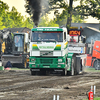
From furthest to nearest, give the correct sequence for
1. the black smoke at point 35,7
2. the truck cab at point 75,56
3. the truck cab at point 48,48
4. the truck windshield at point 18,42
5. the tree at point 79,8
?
the tree at point 79,8 < the black smoke at point 35,7 < the truck windshield at point 18,42 < the truck cab at point 75,56 < the truck cab at point 48,48

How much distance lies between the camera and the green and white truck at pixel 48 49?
22.6 meters

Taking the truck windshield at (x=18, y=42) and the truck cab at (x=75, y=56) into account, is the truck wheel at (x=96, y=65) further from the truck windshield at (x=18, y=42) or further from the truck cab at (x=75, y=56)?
the truck cab at (x=75, y=56)

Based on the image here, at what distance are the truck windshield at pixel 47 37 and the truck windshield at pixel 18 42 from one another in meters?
12.6

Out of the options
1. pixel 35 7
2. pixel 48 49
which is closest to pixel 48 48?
pixel 48 49

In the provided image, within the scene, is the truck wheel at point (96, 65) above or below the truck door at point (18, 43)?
below

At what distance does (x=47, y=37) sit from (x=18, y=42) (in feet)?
42.8

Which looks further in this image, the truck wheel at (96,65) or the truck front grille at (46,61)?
the truck wheel at (96,65)

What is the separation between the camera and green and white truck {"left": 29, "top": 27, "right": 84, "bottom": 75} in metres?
22.6

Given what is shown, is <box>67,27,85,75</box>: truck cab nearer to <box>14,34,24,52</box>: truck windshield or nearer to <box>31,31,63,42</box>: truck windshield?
<box>31,31,63,42</box>: truck windshield

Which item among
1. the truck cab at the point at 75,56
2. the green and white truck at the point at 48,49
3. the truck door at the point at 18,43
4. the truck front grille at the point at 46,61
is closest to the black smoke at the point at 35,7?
the truck door at the point at 18,43

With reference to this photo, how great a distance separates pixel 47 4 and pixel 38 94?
4340 centimetres

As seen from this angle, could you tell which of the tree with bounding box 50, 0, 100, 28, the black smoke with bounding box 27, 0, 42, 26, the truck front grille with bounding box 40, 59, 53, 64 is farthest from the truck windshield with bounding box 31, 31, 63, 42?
the tree with bounding box 50, 0, 100, 28

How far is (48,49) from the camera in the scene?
22594 mm

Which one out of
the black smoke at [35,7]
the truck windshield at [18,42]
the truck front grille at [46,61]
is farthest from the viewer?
the black smoke at [35,7]
